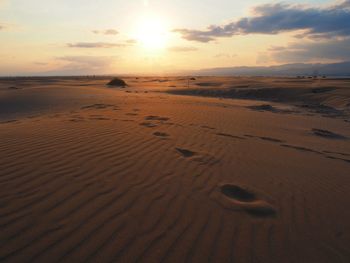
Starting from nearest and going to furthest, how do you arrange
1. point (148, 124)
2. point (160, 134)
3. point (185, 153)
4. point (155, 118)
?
point (185, 153) → point (160, 134) → point (148, 124) → point (155, 118)

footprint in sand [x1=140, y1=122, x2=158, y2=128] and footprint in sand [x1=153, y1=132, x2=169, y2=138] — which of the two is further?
footprint in sand [x1=140, y1=122, x2=158, y2=128]

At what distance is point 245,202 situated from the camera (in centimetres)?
426

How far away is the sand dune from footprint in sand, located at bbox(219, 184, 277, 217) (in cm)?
1

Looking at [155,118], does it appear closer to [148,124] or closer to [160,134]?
[148,124]

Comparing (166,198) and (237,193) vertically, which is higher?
(166,198)

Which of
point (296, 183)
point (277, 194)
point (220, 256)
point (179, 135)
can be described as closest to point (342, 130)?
point (179, 135)

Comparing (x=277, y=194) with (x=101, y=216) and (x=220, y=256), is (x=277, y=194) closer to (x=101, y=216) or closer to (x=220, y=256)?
(x=220, y=256)

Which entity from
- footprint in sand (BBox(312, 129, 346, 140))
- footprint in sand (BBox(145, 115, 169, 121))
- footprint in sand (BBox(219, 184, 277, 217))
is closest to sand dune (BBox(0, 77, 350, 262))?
footprint in sand (BBox(219, 184, 277, 217))

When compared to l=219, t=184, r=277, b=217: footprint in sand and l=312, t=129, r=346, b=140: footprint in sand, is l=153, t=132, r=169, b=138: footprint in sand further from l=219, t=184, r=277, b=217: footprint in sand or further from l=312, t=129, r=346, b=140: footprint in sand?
l=312, t=129, r=346, b=140: footprint in sand

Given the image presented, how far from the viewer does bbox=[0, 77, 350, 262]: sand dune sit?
10.2 feet

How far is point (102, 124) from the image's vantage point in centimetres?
882

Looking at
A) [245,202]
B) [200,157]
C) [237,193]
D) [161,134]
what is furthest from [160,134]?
[245,202]

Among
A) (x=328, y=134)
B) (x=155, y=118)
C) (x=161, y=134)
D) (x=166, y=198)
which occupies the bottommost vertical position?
(x=328, y=134)

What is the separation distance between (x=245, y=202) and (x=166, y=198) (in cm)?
102
